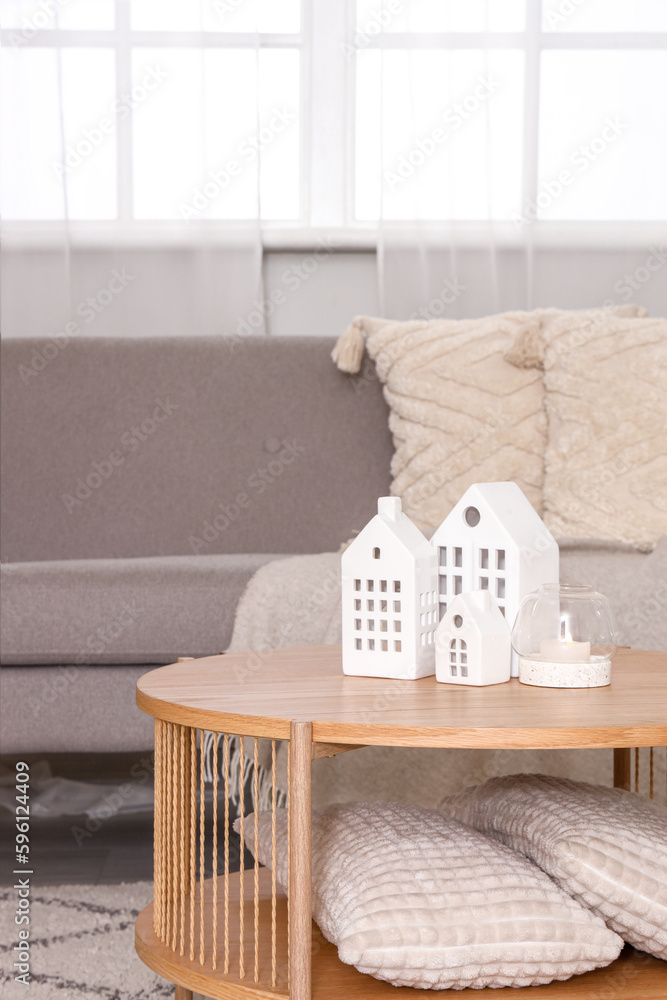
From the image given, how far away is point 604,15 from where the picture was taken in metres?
2.61

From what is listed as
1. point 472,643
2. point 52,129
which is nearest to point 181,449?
point 52,129

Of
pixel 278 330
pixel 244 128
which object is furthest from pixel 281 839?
pixel 244 128

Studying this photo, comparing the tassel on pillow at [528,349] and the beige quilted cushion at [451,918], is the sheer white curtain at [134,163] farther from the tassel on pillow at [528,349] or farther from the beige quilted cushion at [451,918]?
the beige quilted cushion at [451,918]

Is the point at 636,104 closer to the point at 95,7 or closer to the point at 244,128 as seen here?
the point at 244,128

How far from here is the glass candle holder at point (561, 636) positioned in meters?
0.93

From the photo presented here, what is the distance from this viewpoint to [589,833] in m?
0.84

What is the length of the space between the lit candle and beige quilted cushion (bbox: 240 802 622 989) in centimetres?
18

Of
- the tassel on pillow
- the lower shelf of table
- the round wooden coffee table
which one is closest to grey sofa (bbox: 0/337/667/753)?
the tassel on pillow

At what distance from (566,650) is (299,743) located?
310 millimetres

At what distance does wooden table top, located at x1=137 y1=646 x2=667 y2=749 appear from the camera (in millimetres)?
738

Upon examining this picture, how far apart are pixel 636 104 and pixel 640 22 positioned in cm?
21

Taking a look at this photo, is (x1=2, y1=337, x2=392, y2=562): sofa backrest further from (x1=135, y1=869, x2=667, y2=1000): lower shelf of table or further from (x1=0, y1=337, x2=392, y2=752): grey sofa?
(x1=135, y1=869, x2=667, y2=1000): lower shelf of table

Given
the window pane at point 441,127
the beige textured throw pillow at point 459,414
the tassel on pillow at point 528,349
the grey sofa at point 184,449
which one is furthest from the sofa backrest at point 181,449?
the window pane at point 441,127

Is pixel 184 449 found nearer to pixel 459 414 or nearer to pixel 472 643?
pixel 459 414
